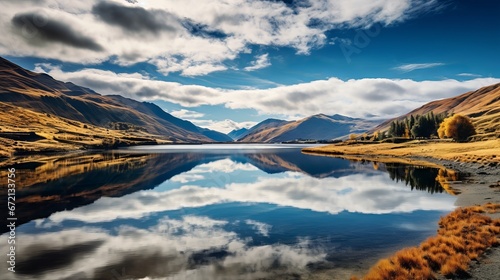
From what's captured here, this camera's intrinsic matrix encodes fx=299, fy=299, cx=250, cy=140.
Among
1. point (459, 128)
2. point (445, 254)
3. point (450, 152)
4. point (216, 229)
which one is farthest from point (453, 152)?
point (216, 229)

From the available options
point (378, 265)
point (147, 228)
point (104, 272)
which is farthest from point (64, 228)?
point (378, 265)

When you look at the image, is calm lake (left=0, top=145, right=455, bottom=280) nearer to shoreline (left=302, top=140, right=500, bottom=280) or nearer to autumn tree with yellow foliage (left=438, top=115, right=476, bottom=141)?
shoreline (left=302, top=140, right=500, bottom=280)

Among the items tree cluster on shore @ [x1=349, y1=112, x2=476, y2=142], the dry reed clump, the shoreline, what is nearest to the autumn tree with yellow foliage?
tree cluster on shore @ [x1=349, y1=112, x2=476, y2=142]

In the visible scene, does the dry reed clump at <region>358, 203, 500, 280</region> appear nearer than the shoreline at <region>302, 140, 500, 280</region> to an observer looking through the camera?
No

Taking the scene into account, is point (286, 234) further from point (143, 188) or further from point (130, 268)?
point (143, 188)

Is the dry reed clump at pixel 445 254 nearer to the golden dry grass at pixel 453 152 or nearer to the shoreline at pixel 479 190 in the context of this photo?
the shoreline at pixel 479 190

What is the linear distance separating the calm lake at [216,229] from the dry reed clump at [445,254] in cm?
215

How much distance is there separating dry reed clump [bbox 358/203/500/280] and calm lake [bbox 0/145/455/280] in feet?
7.07

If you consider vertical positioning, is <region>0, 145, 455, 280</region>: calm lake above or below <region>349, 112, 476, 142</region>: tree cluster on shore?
below

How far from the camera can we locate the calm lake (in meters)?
21.3

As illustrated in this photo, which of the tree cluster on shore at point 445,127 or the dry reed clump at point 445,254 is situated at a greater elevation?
the tree cluster on shore at point 445,127

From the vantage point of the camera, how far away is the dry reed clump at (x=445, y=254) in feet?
57.3

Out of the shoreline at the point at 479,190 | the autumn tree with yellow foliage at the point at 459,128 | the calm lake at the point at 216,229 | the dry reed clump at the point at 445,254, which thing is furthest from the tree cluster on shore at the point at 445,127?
the dry reed clump at the point at 445,254

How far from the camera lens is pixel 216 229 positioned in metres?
32.1
